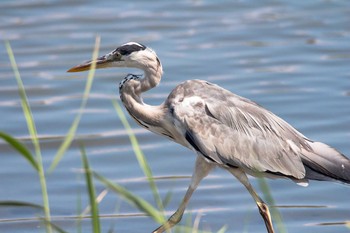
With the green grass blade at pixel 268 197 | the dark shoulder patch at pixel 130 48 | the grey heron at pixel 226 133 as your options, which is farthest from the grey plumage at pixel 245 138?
the green grass blade at pixel 268 197

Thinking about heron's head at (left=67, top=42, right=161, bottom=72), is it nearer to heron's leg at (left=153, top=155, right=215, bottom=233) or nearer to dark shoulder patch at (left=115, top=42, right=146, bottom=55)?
dark shoulder patch at (left=115, top=42, right=146, bottom=55)

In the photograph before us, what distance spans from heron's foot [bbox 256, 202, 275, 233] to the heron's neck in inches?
34.1

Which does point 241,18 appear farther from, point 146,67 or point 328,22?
point 146,67

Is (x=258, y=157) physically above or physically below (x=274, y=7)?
above

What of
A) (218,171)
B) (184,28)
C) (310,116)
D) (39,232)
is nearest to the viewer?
(39,232)

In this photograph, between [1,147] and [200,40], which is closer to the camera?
[1,147]

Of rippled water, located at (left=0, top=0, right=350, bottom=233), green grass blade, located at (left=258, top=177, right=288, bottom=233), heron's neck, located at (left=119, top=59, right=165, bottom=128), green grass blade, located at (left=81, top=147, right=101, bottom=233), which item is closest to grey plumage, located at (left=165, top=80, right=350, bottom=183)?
heron's neck, located at (left=119, top=59, right=165, bottom=128)

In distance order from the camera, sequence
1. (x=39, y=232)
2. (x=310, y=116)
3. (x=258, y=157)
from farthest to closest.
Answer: (x=310, y=116) → (x=39, y=232) → (x=258, y=157)

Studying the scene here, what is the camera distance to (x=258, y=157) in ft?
23.8

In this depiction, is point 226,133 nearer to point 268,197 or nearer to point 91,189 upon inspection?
point 268,197

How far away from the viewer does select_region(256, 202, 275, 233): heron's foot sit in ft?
23.7

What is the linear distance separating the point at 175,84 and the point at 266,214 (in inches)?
156

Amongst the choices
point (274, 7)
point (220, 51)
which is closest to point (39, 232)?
point (220, 51)

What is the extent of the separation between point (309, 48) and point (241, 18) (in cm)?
158
